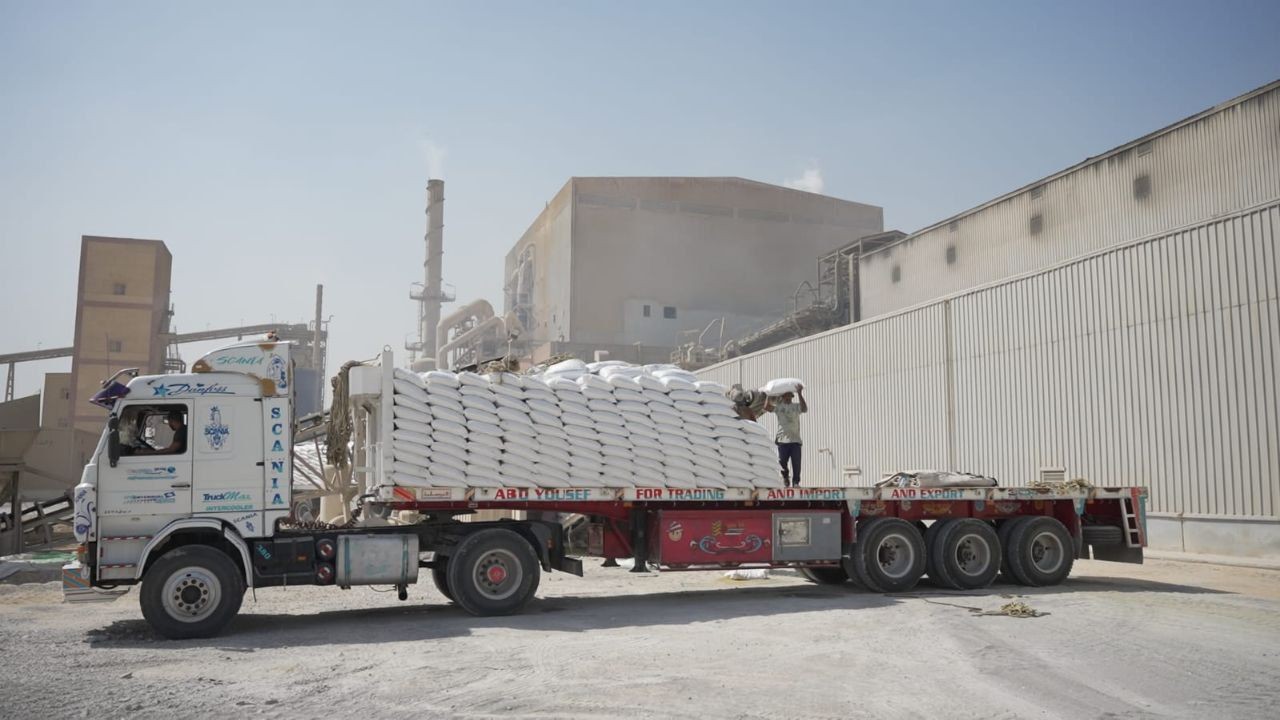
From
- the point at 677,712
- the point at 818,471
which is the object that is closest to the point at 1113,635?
the point at 677,712

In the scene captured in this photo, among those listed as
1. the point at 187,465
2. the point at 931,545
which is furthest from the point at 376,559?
the point at 931,545

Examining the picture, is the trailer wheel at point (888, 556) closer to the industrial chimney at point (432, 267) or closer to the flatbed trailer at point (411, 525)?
the flatbed trailer at point (411, 525)

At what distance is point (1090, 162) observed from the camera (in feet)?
90.9

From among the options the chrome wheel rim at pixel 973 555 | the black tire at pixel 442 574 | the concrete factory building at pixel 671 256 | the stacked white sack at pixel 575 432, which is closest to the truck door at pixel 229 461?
the stacked white sack at pixel 575 432

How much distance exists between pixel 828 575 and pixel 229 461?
854 cm

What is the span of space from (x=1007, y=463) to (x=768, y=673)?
1380cm

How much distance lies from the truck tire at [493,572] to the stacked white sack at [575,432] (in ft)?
2.20

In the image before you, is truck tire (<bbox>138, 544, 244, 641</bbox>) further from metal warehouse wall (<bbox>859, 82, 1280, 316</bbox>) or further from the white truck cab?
metal warehouse wall (<bbox>859, 82, 1280, 316</bbox>)

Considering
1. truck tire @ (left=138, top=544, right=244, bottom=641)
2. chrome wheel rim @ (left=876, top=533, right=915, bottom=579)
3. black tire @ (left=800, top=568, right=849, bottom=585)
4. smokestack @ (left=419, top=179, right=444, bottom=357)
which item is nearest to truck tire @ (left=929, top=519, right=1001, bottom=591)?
chrome wheel rim @ (left=876, top=533, right=915, bottom=579)

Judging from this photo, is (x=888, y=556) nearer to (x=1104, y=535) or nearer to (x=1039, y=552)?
(x=1039, y=552)

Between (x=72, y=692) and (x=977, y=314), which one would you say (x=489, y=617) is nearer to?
(x=72, y=692)

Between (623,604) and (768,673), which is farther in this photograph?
(623,604)

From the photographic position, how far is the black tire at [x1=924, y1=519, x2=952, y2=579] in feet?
42.1

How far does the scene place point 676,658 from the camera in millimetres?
8109
